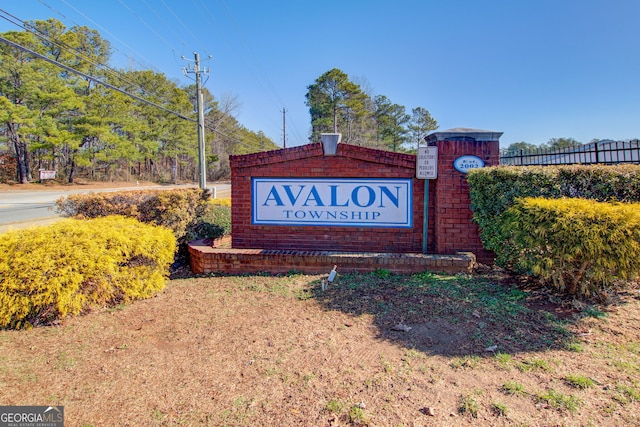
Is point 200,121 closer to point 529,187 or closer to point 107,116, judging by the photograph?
point 529,187

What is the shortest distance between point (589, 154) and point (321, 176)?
653cm

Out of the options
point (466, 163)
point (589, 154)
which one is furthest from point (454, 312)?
point (589, 154)

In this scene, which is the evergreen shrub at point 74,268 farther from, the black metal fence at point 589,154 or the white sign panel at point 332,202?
the black metal fence at point 589,154

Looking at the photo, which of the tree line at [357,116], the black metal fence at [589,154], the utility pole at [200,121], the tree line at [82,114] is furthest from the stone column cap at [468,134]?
the tree line at [357,116]

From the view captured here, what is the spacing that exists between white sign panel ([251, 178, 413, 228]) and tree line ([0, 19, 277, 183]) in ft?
58.7

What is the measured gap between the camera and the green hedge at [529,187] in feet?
13.2

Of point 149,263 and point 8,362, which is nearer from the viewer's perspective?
point 8,362

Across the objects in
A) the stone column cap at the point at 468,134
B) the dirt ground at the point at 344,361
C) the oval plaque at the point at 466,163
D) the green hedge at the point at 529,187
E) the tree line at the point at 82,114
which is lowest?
the dirt ground at the point at 344,361

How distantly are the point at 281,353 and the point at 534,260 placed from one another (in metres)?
2.75

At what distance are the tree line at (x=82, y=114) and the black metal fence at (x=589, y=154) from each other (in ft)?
63.1

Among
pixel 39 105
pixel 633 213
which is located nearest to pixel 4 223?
pixel 633 213

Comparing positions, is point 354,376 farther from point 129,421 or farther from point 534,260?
point 534,260

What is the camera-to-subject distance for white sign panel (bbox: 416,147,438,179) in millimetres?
5188

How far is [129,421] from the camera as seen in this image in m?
2.18
